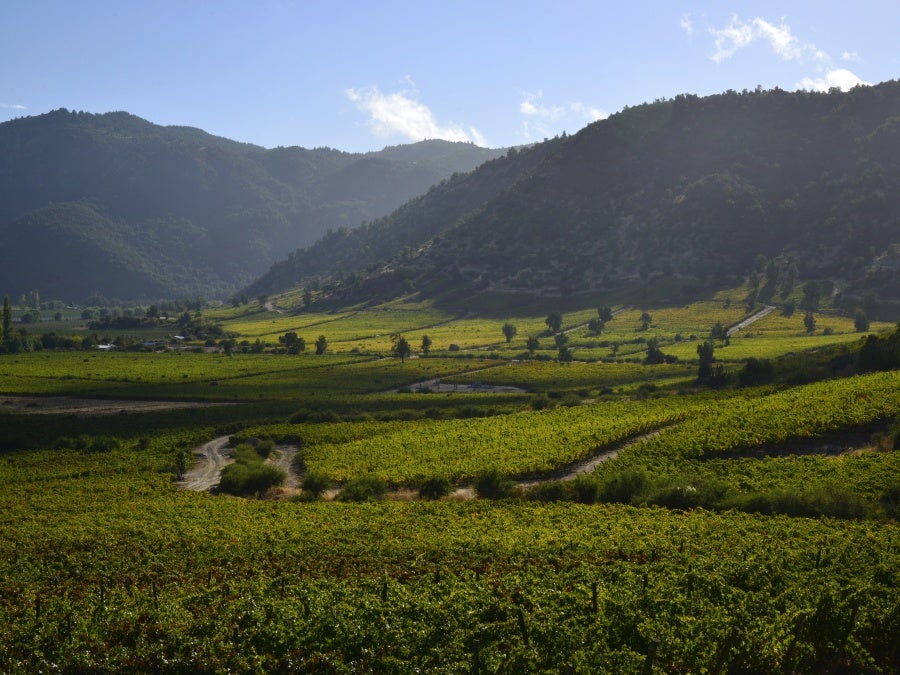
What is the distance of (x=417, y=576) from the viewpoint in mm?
36219

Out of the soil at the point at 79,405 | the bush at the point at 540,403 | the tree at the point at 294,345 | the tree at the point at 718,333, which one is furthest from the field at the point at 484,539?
the tree at the point at 294,345

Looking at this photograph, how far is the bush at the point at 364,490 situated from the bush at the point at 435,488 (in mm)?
3709

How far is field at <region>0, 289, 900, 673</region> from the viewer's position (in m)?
26.2

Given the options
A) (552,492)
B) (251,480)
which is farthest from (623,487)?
(251,480)

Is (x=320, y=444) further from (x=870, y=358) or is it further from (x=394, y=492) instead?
(x=870, y=358)

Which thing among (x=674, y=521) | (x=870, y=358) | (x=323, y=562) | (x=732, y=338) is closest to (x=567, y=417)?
(x=870, y=358)

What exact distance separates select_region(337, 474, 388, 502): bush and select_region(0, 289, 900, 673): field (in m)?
0.44

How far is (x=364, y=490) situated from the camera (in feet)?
210

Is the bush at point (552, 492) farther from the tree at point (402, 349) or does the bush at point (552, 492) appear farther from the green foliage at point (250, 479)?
the tree at point (402, 349)

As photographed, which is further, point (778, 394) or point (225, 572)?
point (778, 394)

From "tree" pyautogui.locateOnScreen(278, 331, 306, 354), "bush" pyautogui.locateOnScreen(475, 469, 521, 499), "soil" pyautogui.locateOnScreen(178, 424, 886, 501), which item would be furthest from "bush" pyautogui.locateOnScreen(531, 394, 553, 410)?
"tree" pyautogui.locateOnScreen(278, 331, 306, 354)

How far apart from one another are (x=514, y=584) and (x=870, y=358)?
78.4 m

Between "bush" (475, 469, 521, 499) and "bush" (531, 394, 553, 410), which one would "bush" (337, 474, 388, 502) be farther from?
"bush" (531, 394, 553, 410)

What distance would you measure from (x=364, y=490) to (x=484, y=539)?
22.3 metres
